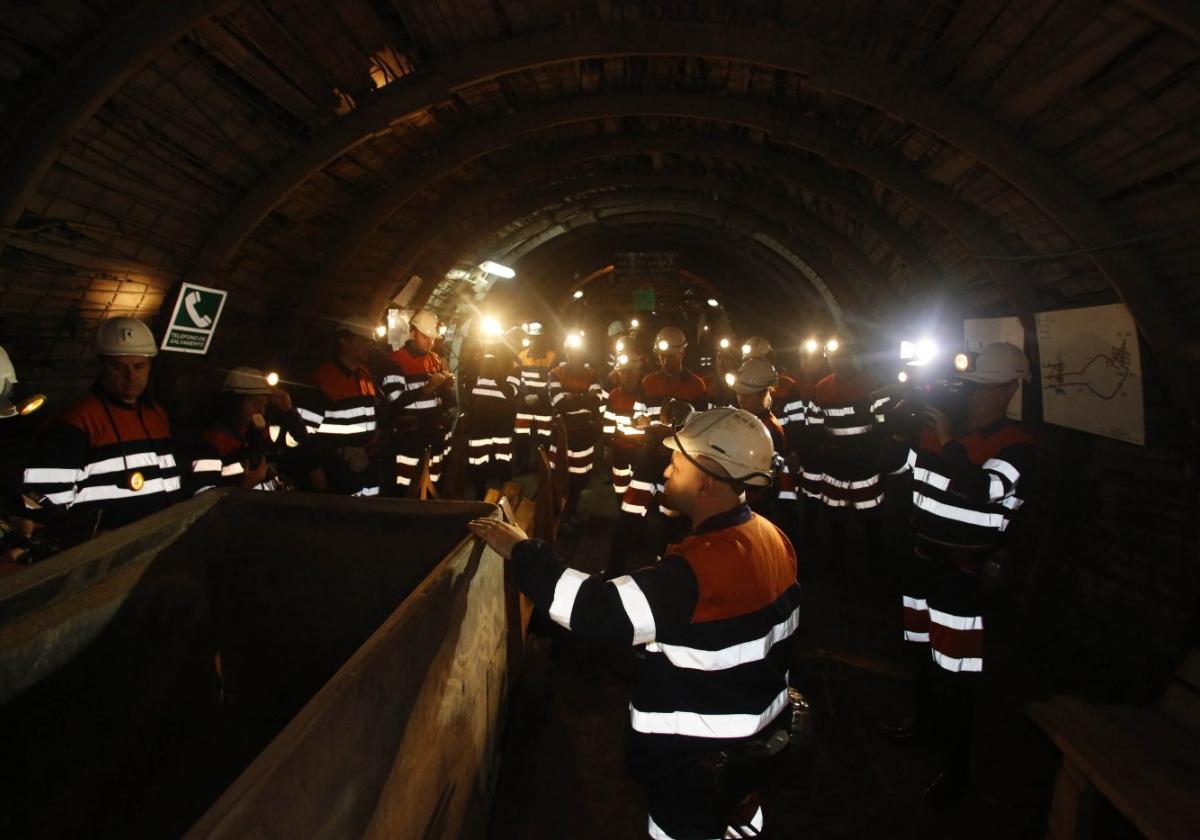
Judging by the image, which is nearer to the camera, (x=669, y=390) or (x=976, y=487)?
(x=976, y=487)

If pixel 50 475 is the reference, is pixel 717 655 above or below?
below

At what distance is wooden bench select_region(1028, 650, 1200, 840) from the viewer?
2.13 m

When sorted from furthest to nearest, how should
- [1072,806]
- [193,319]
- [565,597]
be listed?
1. [193,319]
2. [1072,806]
3. [565,597]

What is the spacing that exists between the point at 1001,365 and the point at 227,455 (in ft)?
18.6

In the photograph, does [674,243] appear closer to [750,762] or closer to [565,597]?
[565,597]

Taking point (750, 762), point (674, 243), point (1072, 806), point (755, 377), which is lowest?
point (1072, 806)

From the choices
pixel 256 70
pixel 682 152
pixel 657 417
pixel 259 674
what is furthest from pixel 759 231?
pixel 259 674

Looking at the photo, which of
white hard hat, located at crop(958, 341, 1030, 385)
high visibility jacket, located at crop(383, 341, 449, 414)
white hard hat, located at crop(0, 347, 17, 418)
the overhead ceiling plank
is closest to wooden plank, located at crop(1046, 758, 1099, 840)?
white hard hat, located at crop(958, 341, 1030, 385)

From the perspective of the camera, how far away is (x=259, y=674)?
3.01m

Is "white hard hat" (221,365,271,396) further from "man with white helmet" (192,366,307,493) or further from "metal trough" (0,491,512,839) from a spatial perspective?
"metal trough" (0,491,512,839)

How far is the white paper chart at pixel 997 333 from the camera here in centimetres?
587

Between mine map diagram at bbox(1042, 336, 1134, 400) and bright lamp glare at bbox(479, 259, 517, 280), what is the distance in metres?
11.7

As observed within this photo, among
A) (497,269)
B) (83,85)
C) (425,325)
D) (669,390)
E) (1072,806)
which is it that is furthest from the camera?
(497,269)

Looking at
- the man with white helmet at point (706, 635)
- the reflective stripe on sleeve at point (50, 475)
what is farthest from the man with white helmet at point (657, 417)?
the reflective stripe on sleeve at point (50, 475)
